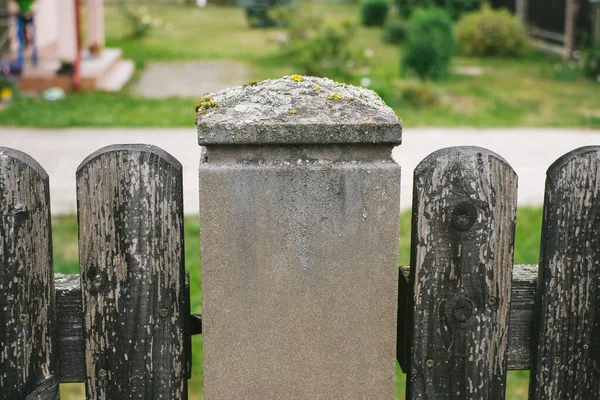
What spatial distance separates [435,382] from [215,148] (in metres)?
0.72

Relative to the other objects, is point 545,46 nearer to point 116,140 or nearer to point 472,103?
point 472,103

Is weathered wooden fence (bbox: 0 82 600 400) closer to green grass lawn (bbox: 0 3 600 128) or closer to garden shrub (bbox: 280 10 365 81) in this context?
green grass lawn (bbox: 0 3 600 128)

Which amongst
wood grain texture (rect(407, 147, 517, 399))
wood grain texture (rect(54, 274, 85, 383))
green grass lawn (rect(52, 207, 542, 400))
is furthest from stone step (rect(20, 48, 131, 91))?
wood grain texture (rect(407, 147, 517, 399))

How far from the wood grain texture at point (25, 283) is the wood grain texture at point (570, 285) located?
3.47 ft

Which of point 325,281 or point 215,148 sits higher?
point 215,148

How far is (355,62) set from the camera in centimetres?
1292

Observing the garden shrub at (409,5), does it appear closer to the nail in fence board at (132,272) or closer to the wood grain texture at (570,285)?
the wood grain texture at (570,285)

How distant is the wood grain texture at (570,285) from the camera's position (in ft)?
5.66

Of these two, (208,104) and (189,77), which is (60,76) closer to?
(189,77)

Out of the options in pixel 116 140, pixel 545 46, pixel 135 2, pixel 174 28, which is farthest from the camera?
pixel 135 2

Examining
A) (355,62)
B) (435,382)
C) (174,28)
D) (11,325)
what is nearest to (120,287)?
(11,325)

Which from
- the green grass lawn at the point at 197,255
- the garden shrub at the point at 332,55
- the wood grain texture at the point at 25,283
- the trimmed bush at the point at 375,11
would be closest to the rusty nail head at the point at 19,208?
the wood grain texture at the point at 25,283

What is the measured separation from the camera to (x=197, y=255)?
17.4ft

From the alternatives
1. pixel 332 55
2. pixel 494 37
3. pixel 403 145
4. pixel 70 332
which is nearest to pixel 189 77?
pixel 332 55
